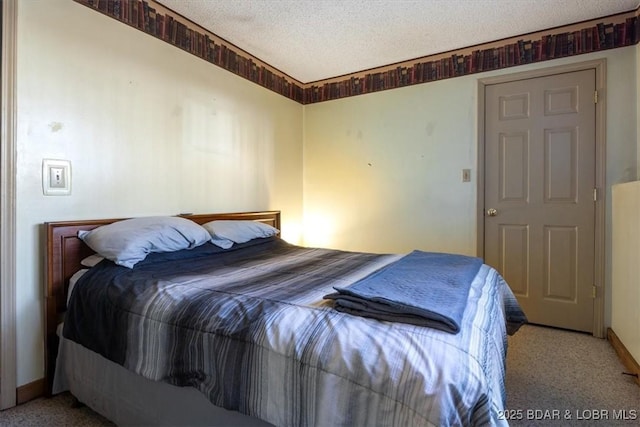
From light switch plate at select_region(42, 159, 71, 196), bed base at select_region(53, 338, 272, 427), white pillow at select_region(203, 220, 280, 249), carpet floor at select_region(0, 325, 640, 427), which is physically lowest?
carpet floor at select_region(0, 325, 640, 427)

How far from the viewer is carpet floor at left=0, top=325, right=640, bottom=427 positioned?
4.99 ft

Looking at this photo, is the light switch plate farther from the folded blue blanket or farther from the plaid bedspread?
the folded blue blanket

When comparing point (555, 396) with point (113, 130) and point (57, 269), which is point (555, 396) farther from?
point (113, 130)

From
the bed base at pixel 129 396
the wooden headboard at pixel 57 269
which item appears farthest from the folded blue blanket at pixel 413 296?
the wooden headboard at pixel 57 269

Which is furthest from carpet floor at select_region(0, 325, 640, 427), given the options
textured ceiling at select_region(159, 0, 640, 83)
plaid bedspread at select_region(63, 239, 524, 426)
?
textured ceiling at select_region(159, 0, 640, 83)

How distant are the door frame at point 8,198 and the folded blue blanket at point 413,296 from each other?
1638mm

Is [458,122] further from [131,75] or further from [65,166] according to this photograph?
[65,166]

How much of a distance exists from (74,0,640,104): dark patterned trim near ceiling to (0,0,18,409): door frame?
1.50ft

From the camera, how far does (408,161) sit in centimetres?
318

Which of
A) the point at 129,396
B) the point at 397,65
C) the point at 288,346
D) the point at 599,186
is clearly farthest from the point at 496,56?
the point at 129,396

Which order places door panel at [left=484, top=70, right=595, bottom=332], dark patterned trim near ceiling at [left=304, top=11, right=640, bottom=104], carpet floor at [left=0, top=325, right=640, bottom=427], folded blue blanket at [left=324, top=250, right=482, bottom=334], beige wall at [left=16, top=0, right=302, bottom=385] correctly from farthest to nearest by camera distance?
door panel at [left=484, top=70, right=595, bottom=332] < dark patterned trim near ceiling at [left=304, top=11, right=640, bottom=104] < beige wall at [left=16, top=0, right=302, bottom=385] < carpet floor at [left=0, top=325, right=640, bottom=427] < folded blue blanket at [left=324, top=250, right=482, bottom=334]

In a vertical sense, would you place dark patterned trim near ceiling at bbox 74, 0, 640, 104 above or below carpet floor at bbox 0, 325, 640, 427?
above

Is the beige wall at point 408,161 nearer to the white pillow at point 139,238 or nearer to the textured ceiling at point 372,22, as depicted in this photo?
the textured ceiling at point 372,22

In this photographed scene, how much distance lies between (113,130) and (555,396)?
2.95 m
